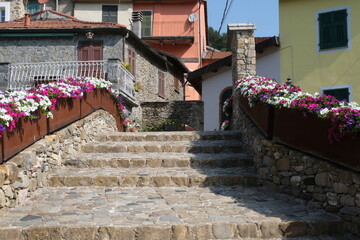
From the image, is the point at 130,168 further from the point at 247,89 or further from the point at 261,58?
the point at 261,58

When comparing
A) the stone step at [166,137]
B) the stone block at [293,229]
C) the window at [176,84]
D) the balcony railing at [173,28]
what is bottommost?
the stone block at [293,229]

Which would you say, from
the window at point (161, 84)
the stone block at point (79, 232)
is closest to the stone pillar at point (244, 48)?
the stone block at point (79, 232)

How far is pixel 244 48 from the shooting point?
782 centimetres

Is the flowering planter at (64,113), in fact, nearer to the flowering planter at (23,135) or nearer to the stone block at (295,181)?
the flowering planter at (23,135)

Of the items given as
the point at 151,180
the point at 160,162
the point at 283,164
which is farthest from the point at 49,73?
the point at 283,164

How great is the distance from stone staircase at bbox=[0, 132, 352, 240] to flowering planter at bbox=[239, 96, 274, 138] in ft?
2.06

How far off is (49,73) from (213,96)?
6.11m

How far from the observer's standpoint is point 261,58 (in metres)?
12.4

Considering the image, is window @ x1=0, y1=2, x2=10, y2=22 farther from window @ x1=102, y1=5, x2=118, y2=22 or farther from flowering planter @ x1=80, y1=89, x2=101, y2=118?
flowering planter @ x1=80, y1=89, x2=101, y2=118

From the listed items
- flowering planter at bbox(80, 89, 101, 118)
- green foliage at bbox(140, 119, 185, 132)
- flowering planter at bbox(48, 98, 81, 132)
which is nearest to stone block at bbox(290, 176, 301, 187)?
flowering planter at bbox(48, 98, 81, 132)

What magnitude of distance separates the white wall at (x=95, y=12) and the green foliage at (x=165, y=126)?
323 inches

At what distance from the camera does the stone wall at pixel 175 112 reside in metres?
17.2

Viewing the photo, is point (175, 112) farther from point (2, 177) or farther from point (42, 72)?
point (2, 177)

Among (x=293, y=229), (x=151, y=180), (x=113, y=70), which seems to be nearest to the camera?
(x=293, y=229)
